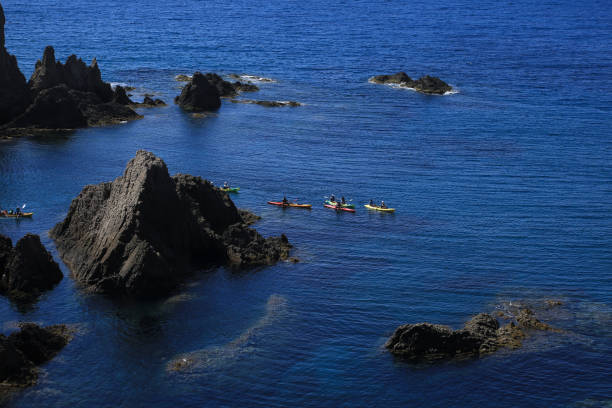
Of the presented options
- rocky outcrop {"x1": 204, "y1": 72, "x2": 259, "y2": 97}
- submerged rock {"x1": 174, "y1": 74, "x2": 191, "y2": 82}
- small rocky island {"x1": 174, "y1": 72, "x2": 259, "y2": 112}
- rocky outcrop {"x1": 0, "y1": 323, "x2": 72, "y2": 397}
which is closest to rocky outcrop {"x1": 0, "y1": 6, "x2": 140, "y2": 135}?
small rocky island {"x1": 174, "y1": 72, "x2": 259, "y2": 112}

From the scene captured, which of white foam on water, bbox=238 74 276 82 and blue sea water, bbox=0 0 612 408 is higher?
white foam on water, bbox=238 74 276 82

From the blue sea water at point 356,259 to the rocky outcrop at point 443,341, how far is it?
1395mm

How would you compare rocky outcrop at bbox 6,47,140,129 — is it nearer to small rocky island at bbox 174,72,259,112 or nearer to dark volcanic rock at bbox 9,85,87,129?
dark volcanic rock at bbox 9,85,87,129

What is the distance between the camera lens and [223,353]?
221 ft

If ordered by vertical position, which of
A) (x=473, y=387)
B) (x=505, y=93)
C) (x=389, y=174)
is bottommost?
(x=473, y=387)

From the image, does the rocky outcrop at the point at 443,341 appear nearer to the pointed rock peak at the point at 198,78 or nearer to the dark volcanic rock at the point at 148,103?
the pointed rock peak at the point at 198,78

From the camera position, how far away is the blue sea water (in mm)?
63312

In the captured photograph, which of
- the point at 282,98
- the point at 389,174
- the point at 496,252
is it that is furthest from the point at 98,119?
the point at 496,252

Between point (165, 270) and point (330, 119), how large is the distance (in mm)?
83555

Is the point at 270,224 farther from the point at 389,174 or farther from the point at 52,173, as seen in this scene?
the point at 52,173

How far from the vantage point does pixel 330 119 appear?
513 feet

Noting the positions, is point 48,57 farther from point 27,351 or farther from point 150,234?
point 27,351

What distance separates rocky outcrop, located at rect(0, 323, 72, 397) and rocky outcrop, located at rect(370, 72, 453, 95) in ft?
420

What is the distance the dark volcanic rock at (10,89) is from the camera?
136 metres
